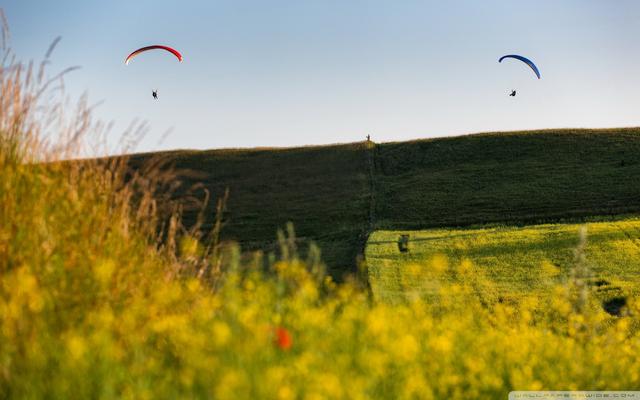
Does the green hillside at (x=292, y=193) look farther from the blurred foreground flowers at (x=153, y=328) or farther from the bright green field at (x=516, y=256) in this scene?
the blurred foreground flowers at (x=153, y=328)

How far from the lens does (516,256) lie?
27.7m

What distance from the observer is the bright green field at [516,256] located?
75.7 ft

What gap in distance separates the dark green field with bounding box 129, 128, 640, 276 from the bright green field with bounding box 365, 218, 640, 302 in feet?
7.49

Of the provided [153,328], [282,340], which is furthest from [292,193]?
[282,340]

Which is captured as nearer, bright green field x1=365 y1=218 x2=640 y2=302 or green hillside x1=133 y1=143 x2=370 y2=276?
bright green field x1=365 y1=218 x2=640 y2=302

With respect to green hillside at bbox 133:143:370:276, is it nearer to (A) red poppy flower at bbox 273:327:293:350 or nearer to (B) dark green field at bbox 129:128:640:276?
(B) dark green field at bbox 129:128:640:276

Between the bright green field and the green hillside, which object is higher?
the green hillside

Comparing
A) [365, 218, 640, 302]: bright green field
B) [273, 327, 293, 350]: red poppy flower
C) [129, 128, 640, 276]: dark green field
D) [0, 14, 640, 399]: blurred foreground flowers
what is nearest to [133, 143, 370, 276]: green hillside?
[129, 128, 640, 276]: dark green field

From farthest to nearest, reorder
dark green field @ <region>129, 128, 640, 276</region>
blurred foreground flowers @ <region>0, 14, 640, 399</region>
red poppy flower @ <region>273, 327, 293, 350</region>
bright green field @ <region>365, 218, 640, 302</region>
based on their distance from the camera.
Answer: dark green field @ <region>129, 128, 640, 276</region> < bright green field @ <region>365, 218, 640, 302</region> < red poppy flower @ <region>273, 327, 293, 350</region> < blurred foreground flowers @ <region>0, 14, 640, 399</region>

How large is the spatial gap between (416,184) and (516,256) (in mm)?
17920

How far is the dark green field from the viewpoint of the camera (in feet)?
120

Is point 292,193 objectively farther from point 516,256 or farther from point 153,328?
point 153,328

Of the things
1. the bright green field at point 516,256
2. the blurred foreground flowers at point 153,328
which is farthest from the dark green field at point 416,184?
the blurred foreground flowers at point 153,328

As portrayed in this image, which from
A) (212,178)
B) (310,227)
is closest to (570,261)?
(310,227)
